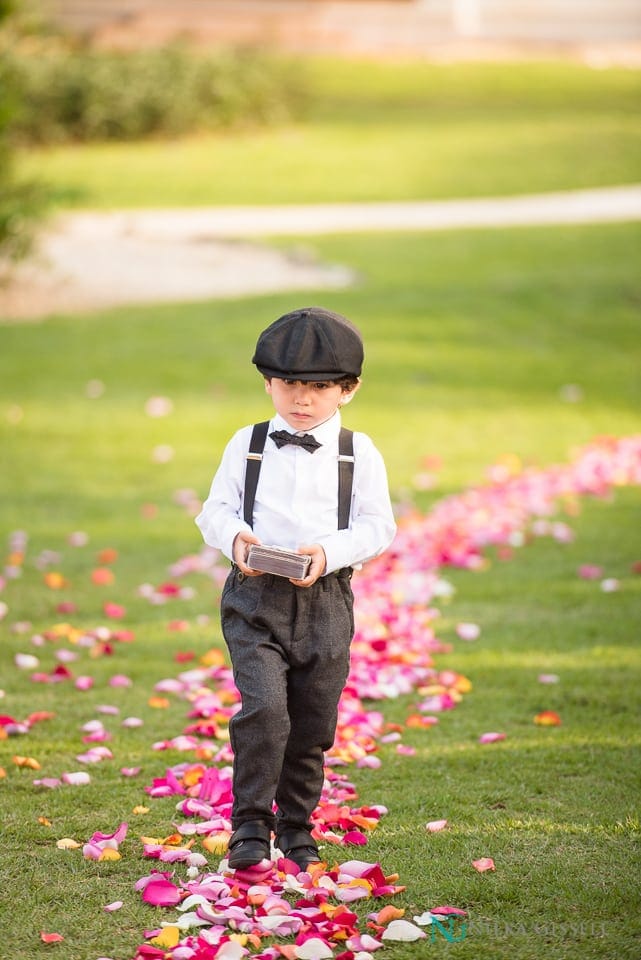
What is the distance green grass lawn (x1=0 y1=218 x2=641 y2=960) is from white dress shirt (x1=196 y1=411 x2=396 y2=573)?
41.3 inches

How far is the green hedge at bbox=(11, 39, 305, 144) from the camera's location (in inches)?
1266

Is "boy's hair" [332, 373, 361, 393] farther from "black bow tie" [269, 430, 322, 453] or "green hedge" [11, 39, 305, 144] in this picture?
"green hedge" [11, 39, 305, 144]

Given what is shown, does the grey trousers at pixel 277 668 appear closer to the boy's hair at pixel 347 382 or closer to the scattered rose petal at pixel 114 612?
the boy's hair at pixel 347 382

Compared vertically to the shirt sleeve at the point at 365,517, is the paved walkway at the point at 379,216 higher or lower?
higher

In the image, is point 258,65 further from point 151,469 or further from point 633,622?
point 633,622

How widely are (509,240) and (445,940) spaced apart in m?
16.9

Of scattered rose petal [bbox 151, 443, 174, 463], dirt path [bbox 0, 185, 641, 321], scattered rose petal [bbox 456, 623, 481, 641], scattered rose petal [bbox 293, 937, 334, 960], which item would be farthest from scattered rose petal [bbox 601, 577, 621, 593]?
dirt path [bbox 0, 185, 641, 321]

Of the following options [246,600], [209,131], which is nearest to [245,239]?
[209,131]

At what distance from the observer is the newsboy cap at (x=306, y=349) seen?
3627 millimetres

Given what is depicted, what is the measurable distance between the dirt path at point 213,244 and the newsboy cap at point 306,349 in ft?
40.5

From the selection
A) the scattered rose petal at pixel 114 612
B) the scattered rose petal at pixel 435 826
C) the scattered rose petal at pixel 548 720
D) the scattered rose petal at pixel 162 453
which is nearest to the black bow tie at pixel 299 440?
the scattered rose petal at pixel 435 826

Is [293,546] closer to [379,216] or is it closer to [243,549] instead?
[243,549]

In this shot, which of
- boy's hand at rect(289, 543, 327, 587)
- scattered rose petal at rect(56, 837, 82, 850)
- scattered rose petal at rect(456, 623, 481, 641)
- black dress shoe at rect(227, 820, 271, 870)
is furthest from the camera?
scattered rose petal at rect(456, 623, 481, 641)

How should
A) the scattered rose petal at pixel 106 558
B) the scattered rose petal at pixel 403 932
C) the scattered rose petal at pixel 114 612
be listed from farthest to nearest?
1. the scattered rose petal at pixel 106 558
2. the scattered rose petal at pixel 114 612
3. the scattered rose petal at pixel 403 932
